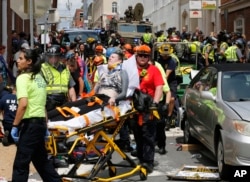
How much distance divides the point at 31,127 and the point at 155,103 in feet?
7.26

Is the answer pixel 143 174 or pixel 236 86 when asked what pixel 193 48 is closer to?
pixel 236 86

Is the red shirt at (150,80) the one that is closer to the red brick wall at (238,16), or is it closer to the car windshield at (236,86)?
the car windshield at (236,86)

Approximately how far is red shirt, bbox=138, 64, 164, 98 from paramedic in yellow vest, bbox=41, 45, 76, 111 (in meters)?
1.29

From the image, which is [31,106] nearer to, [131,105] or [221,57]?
[131,105]

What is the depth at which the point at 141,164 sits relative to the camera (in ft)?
26.1

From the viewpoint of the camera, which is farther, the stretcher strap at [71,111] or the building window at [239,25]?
the building window at [239,25]

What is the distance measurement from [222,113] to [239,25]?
2519 cm

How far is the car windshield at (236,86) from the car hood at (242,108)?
0.22m

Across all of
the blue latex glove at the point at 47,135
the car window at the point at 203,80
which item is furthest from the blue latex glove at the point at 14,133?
the car window at the point at 203,80

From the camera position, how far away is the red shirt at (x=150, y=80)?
8.20 meters

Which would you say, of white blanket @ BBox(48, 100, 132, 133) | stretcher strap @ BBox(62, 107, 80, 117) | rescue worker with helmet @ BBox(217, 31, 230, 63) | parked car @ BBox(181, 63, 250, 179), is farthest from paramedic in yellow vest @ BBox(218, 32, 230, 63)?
stretcher strap @ BBox(62, 107, 80, 117)

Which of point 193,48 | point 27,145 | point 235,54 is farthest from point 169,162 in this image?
point 235,54

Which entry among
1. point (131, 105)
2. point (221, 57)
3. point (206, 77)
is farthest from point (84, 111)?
point (221, 57)

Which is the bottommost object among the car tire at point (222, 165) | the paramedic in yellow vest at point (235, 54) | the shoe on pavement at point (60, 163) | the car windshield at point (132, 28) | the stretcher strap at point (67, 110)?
the shoe on pavement at point (60, 163)
